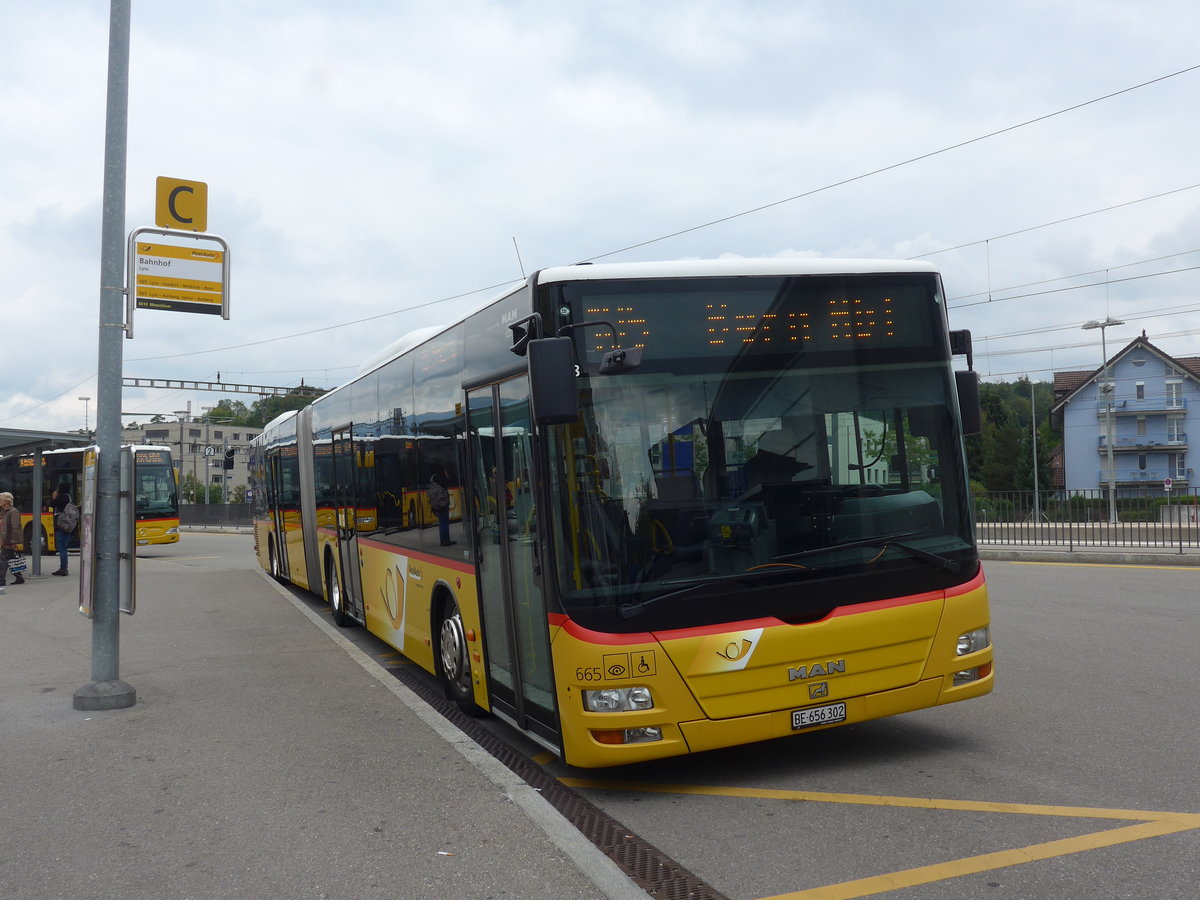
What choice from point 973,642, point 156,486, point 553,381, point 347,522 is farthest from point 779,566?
point 156,486

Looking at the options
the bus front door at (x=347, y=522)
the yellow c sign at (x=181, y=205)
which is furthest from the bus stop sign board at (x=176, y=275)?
the bus front door at (x=347, y=522)

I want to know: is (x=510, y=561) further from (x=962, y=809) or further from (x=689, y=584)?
(x=962, y=809)

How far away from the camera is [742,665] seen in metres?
5.45

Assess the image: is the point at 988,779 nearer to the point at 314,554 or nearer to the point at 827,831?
the point at 827,831

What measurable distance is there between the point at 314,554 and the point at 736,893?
37.7 ft

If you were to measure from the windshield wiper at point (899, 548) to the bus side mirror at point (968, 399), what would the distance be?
3.07 feet

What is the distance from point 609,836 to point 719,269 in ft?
9.60

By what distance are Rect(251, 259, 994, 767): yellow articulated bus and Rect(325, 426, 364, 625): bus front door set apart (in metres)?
5.19

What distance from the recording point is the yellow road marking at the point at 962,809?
4.18 m

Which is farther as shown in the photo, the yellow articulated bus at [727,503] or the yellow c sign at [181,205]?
the yellow c sign at [181,205]

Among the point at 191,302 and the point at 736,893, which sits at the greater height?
the point at 191,302

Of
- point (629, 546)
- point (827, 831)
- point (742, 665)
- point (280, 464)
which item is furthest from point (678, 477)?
point (280, 464)

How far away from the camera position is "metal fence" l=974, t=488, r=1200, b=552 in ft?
66.5

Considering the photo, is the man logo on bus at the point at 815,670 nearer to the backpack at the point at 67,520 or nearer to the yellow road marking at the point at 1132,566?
the yellow road marking at the point at 1132,566
